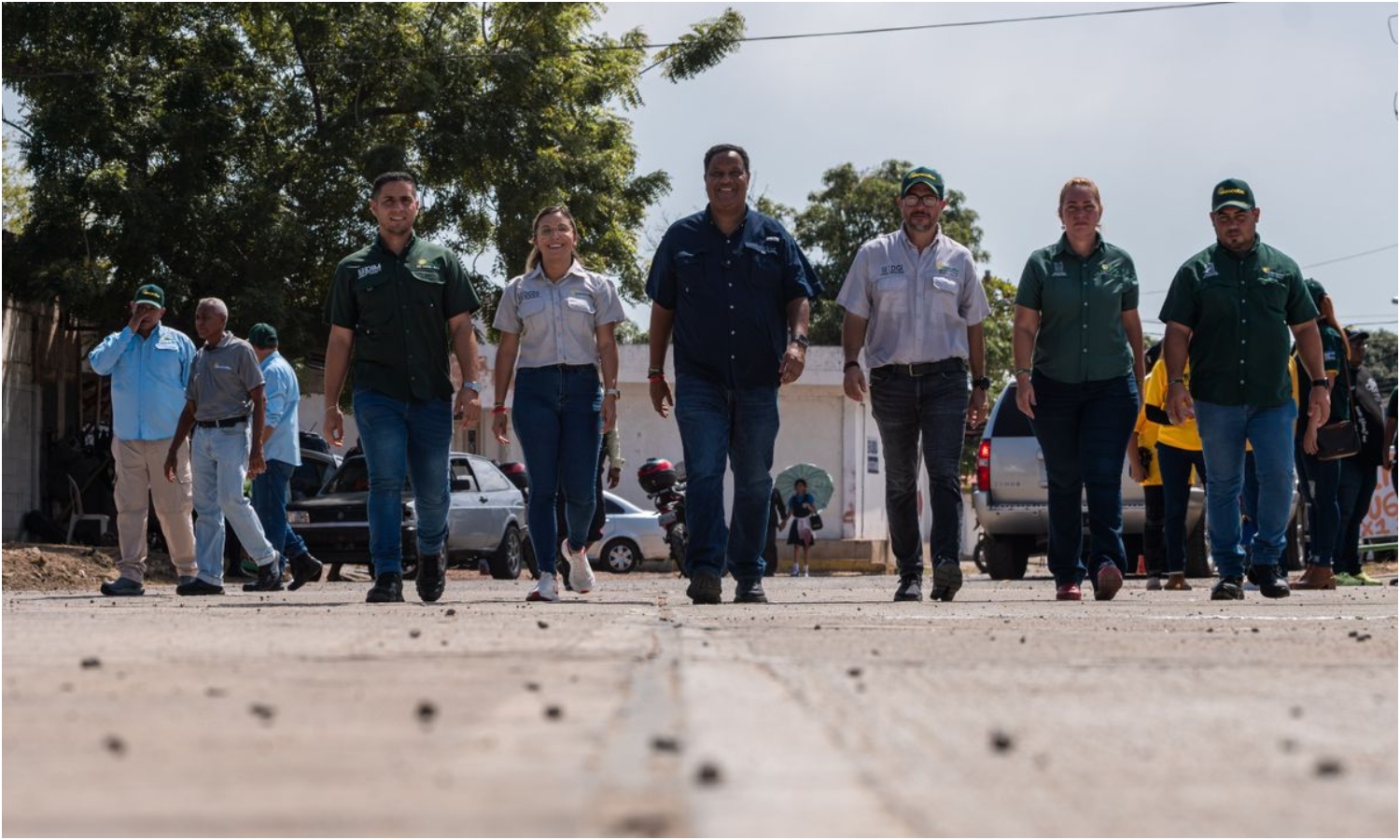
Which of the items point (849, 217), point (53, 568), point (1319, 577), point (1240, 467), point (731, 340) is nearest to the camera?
point (731, 340)

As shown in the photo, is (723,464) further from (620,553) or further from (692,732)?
(620,553)

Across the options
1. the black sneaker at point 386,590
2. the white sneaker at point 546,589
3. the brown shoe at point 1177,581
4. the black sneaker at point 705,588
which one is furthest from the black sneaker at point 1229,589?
the black sneaker at point 386,590

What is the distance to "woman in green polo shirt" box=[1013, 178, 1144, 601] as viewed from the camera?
398 inches

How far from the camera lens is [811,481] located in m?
34.6

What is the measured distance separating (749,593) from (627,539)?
68.7 feet

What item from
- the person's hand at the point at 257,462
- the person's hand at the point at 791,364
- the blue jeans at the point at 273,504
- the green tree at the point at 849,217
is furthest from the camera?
the green tree at the point at 849,217

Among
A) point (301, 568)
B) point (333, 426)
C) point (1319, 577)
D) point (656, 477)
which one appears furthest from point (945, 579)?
point (656, 477)

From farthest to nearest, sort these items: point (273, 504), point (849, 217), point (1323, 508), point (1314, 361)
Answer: point (849, 217) < point (273, 504) < point (1323, 508) < point (1314, 361)

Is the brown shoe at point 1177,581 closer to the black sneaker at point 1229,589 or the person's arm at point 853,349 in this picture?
the black sneaker at point 1229,589

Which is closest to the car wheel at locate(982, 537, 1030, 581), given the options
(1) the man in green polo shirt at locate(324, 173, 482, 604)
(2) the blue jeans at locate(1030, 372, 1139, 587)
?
(2) the blue jeans at locate(1030, 372, 1139, 587)

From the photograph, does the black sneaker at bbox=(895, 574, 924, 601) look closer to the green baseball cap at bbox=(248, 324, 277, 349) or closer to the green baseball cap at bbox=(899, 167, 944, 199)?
the green baseball cap at bbox=(899, 167, 944, 199)

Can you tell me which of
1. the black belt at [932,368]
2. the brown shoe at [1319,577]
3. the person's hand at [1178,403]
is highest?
the black belt at [932,368]

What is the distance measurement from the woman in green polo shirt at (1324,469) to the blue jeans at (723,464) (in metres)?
4.01

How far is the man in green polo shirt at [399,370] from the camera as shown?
955 centimetres
